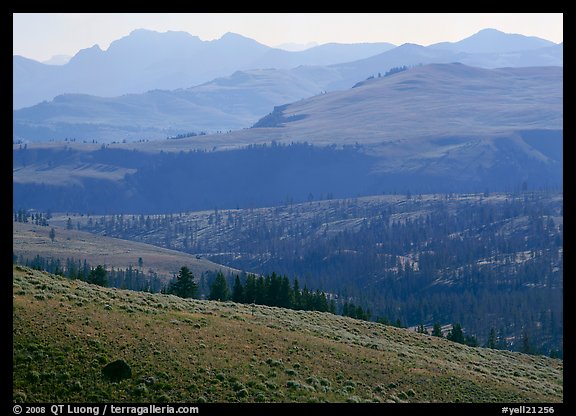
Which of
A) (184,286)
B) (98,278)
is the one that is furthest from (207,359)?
(98,278)

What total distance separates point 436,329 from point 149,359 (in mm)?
80847

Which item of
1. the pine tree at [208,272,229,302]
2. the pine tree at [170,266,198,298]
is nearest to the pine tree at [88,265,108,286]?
the pine tree at [170,266,198,298]

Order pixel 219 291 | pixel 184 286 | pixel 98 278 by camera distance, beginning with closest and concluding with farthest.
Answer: pixel 184 286, pixel 98 278, pixel 219 291

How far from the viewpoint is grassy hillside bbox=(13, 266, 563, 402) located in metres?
48.4

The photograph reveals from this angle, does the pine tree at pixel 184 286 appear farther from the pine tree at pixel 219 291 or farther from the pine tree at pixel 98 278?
the pine tree at pixel 98 278

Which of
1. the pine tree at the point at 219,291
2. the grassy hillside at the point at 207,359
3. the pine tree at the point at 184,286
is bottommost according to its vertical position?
the pine tree at the point at 219,291

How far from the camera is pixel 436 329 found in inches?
4934

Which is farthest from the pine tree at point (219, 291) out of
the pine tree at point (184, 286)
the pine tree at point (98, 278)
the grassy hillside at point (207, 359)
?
the grassy hillside at point (207, 359)

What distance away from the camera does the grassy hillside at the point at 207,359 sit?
48.4 m

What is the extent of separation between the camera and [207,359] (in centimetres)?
5403

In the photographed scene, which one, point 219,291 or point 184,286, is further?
point 219,291

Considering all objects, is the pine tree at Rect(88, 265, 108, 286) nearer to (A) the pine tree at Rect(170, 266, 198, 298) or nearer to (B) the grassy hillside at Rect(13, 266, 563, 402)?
(A) the pine tree at Rect(170, 266, 198, 298)

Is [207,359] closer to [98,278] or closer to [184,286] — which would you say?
[184,286]
